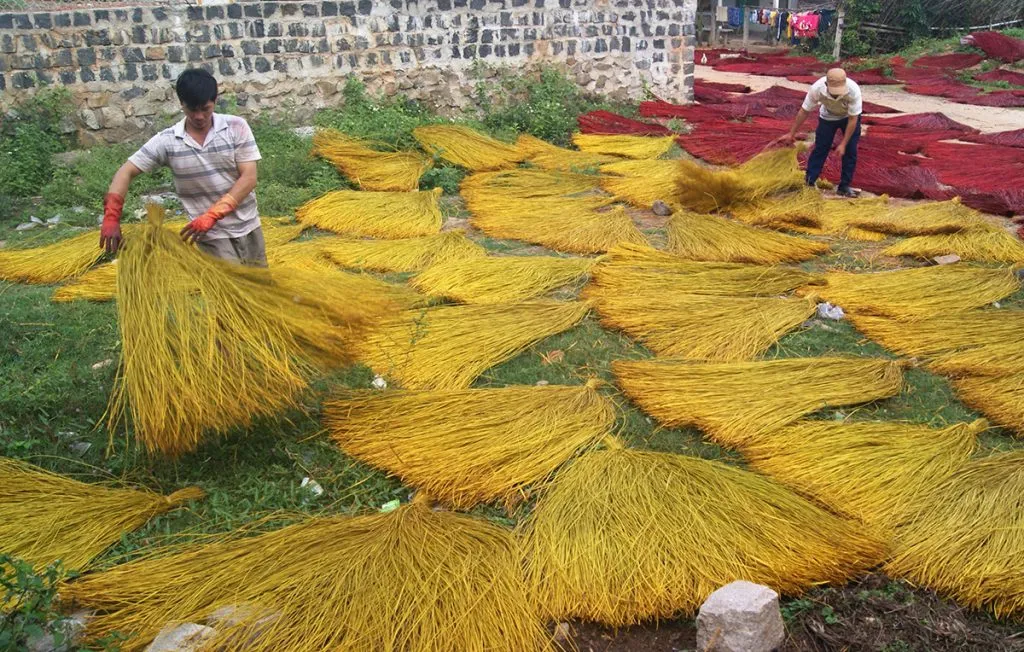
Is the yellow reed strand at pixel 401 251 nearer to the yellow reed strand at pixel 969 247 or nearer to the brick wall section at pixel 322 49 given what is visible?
the yellow reed strand at pixel 969 247

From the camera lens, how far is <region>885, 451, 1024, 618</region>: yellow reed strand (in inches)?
101

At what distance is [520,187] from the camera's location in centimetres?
684

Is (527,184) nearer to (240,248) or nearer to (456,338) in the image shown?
(456,338)

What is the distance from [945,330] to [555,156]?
4.49 m

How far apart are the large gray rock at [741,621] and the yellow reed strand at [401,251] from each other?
3.14 m

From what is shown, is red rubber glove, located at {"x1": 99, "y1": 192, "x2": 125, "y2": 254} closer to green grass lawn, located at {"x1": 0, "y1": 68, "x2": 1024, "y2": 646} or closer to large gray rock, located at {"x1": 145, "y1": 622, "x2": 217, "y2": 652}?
green grass lawn, located at {"x1": 0, "y1": 68, "x2": 1024, "y2": 646}

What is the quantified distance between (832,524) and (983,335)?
1.90 metres

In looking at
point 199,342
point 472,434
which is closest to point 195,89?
point 199,342

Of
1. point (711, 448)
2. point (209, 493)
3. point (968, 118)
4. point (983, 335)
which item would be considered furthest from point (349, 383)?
point (968, 118)

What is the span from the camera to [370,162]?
737 cm

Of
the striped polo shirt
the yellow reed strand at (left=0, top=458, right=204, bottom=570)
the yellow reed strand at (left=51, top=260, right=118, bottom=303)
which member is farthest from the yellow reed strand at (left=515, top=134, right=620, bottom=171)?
the yellow reed strand at (left=0, top=458, right=204, bottom=570)

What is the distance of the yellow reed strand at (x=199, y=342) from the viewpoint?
9.65 ft

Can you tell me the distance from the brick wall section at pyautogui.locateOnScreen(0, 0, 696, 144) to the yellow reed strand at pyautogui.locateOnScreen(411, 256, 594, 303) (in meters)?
4.43

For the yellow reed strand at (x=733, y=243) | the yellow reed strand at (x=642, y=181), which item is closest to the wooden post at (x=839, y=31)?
the yellow reed strand at (x=642, y=181)
